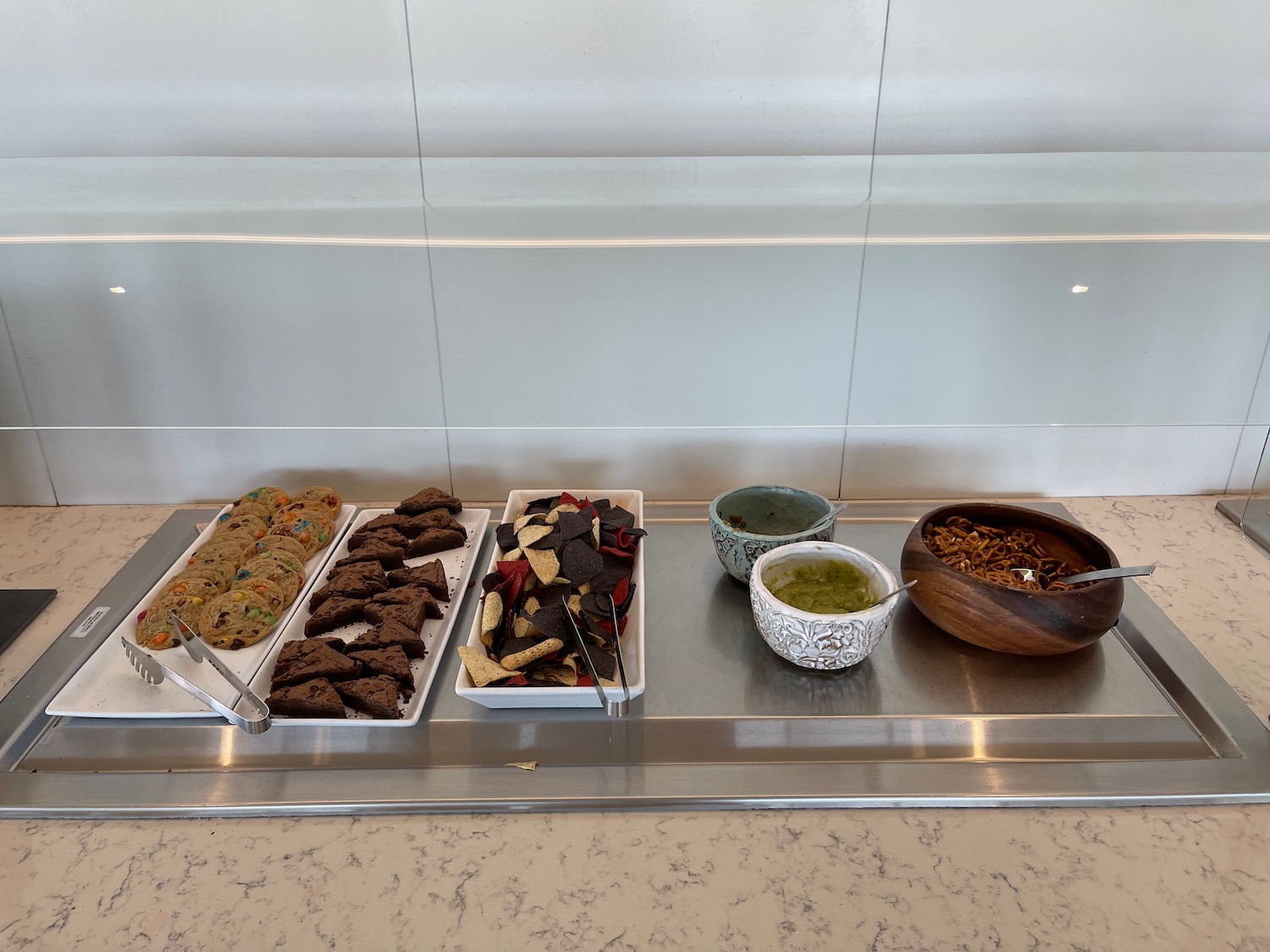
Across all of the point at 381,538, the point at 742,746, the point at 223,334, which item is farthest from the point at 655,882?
the point at 223,334

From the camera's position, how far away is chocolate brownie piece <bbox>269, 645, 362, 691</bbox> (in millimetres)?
678

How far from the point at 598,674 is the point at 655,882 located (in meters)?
0.17

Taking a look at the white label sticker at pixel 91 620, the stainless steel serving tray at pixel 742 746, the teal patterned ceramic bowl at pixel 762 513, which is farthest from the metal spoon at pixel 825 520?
the white label sticker at pixel 91 620

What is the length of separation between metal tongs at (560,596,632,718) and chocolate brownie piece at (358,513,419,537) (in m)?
0.26

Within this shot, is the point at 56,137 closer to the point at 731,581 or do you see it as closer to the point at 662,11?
the point at 662,11

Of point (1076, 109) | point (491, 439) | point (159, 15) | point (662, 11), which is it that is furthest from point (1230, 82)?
point (159, 15)

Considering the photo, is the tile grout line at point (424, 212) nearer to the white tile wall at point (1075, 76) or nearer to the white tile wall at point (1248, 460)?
the white tile wall at point (1075, 76)

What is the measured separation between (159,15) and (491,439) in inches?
20.7

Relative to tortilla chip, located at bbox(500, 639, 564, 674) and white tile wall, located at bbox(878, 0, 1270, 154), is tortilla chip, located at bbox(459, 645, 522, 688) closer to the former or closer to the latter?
tortilla chip, located at bbox(500, 639, 564, 674)

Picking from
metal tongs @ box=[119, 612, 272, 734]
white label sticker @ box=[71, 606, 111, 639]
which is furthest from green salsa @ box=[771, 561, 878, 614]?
white label sticker @ box=[71, 606, 111, 639]

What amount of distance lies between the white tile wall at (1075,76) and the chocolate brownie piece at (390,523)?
2.14 feet

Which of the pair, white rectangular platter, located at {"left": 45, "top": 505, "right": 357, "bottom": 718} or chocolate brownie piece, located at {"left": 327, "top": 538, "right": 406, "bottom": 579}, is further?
chocolate brownie piece, located at {"left": 327, "top": 538, "right": 406, "bottom": 579}

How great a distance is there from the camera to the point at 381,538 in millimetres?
865

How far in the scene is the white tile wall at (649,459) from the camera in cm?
95
